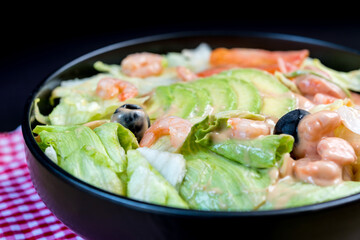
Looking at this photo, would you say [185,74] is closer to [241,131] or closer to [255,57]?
[255,57]

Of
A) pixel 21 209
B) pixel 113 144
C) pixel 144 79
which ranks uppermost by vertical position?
pixel 113 144

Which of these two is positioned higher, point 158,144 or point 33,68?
point 158,144

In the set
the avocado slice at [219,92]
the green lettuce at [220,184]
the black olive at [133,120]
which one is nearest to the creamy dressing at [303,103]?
the avocado slice at [219,92]

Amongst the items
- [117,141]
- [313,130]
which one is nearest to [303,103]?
[313,130]

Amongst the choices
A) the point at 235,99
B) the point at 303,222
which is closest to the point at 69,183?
the point at 303,222

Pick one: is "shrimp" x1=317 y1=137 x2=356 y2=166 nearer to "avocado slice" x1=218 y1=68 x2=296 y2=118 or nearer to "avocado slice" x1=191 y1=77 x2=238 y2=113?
"avocado slice" x1=218 y1=68 x2=296 y2=118

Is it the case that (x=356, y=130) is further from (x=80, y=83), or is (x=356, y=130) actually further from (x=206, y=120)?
(x=80, y=83)
